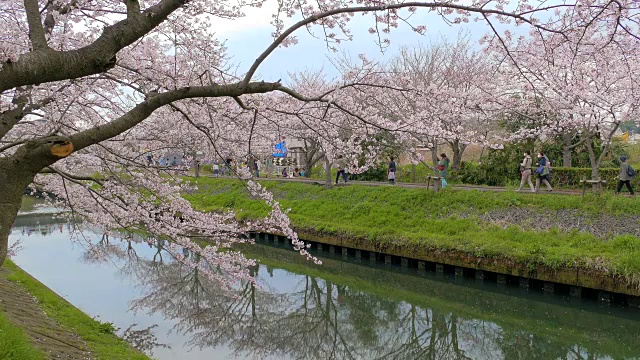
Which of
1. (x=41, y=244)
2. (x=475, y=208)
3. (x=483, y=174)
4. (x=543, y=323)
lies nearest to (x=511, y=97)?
(x=483, y=174)

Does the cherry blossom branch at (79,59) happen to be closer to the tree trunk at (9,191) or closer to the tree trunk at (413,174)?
the tree trunk at (9,191)

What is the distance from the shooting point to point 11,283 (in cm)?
855

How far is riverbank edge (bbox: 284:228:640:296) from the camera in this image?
9.28 meters

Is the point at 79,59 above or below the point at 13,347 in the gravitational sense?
above

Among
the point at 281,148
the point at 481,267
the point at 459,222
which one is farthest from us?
the point at 281,148

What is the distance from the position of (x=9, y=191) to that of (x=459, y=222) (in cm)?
1188

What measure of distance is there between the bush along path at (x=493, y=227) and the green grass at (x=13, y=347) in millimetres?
5386

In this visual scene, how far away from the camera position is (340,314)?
33.9 feet

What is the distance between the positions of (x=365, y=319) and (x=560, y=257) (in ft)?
13.7

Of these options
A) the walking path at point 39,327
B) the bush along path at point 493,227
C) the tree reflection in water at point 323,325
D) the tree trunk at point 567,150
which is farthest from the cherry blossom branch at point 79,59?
the tree trunk at point 567,150

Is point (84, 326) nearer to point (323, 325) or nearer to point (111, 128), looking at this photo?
point (323, 325)

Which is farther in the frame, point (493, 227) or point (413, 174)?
point (413, 174)

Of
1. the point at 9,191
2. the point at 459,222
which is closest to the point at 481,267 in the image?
the point at 459,222

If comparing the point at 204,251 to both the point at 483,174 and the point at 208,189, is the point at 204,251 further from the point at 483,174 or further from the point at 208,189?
the point at 208,189
